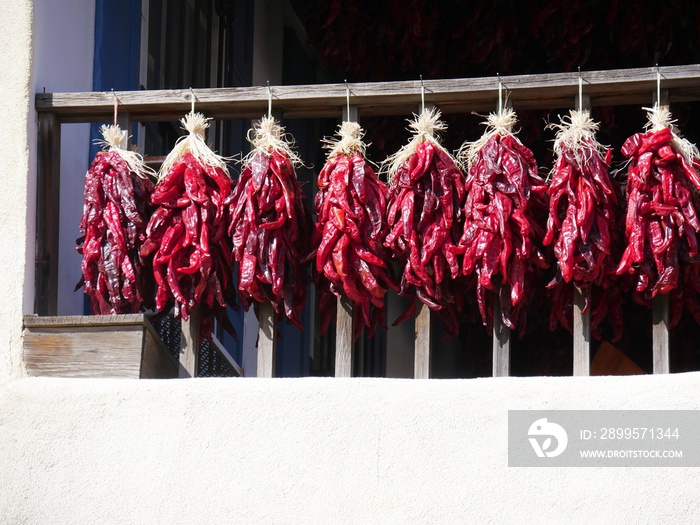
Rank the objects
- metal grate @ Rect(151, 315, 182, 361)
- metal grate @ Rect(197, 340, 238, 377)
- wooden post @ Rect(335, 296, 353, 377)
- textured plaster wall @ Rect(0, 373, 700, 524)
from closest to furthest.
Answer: textured plaster wall @ Rect(0, 373, 700, 524)
wooden post @ Rect(335, 296, 353, 377)
metal grate @ Rect(151, 315, 182, 361)
metal grate @ Rect(197, 340, 238, 377)

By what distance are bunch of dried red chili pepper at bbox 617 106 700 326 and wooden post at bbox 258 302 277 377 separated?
1140mm

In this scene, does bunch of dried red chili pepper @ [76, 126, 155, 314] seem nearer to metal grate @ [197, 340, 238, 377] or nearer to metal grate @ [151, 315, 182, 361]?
metal grate @ [151, 315, 182, 361]

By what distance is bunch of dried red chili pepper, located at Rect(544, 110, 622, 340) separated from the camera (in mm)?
3732

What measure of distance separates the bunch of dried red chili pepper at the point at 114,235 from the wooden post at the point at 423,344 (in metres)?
0.93

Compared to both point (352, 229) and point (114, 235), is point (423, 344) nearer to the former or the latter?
point (352, 229)

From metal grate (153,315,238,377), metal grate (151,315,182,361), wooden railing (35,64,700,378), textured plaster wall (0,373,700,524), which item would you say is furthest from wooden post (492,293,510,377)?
metal grate (151,315,182,361)

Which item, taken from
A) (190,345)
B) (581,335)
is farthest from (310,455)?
(581,335)

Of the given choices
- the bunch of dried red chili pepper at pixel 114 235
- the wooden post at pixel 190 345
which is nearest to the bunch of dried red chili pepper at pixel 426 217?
the wooden post at pixel 190 345

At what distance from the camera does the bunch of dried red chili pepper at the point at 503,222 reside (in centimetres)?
376

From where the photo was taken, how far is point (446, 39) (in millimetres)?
6219

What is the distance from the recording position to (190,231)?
12.8ft

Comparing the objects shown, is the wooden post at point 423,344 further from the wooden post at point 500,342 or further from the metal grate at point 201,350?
the metal grate at point 201,350

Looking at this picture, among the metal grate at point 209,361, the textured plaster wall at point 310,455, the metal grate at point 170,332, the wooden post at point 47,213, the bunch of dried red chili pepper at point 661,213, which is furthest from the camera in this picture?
the metal grate at point 209,361

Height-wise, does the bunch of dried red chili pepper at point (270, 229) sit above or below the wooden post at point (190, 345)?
above
